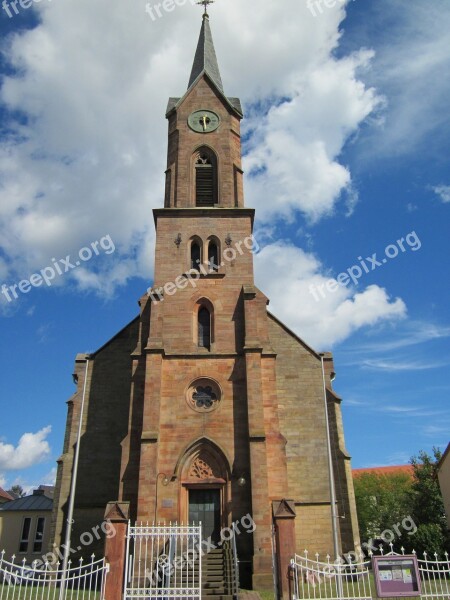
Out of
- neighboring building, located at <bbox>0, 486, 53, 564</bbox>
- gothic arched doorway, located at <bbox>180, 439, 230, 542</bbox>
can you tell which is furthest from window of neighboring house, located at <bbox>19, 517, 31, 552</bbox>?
gothic arched doorway, located at <bbox>180, 439, 230, 542</bbox>

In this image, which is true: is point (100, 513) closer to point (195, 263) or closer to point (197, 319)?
point (197, 319)

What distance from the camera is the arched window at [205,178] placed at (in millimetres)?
28344

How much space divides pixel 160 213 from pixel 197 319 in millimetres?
6300

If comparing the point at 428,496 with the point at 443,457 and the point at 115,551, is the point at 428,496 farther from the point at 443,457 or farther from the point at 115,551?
the point at 115,551

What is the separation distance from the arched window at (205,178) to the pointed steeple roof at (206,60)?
5652 millimetres

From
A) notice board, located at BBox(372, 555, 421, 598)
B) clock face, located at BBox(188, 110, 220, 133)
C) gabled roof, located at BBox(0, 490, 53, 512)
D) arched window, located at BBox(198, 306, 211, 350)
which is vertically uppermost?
clock face, located at BBox(188, 110, 220, 133)

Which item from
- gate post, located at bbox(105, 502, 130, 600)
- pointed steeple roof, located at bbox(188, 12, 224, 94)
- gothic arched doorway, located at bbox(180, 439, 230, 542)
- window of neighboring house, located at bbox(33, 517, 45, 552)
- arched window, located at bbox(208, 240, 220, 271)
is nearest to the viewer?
gate post, located at bbox(105, 502, 130, 600)

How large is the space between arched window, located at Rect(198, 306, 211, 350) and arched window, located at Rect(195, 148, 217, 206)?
22.1ft

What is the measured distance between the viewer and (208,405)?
73.1 feet

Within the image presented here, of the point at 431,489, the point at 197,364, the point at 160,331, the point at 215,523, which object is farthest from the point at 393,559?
the point at 431,489

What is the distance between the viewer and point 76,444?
23031 millimetres

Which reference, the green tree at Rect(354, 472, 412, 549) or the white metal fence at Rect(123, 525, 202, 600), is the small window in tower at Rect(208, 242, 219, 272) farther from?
the green tree at Rect(354, 472, 412, 549)

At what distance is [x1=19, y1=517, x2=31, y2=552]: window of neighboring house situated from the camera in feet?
97.7

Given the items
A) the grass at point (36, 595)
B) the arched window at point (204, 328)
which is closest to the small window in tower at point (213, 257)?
the arched window at point (204, 328)
